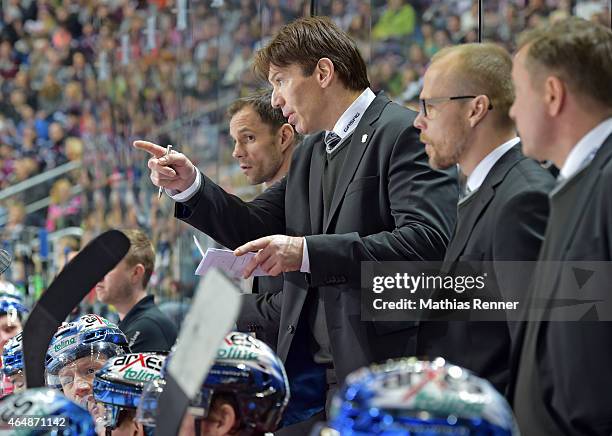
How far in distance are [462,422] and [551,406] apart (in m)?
0.63

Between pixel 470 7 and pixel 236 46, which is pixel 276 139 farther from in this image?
pixel 236 46

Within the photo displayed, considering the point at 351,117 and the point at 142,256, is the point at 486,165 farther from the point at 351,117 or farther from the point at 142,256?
the point at 142,256

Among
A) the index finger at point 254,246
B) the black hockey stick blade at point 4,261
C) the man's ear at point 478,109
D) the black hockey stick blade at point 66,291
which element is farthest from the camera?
the black hockey stick blade at point 4,261

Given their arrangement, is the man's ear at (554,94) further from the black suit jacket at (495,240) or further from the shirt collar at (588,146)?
the black suit jacket at (495,240)

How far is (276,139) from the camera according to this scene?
3.66m

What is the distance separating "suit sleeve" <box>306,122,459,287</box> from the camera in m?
2.56

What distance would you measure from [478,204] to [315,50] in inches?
33.4

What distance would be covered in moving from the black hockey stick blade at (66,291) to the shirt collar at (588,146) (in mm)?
765

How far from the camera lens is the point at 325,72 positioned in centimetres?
289

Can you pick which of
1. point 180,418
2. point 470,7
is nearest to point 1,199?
point 470,7

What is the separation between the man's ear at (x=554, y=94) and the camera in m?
1.85

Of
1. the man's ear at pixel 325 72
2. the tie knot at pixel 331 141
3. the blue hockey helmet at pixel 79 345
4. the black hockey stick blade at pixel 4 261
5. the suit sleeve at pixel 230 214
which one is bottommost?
the blue hockey helmet at pixel 79 345

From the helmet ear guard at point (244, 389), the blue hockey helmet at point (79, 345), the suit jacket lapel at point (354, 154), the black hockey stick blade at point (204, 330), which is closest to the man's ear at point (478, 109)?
the suit jacket lapel at point (354, 154)

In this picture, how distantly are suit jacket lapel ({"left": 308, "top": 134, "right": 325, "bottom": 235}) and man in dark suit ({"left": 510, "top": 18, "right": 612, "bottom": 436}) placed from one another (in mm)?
1011
